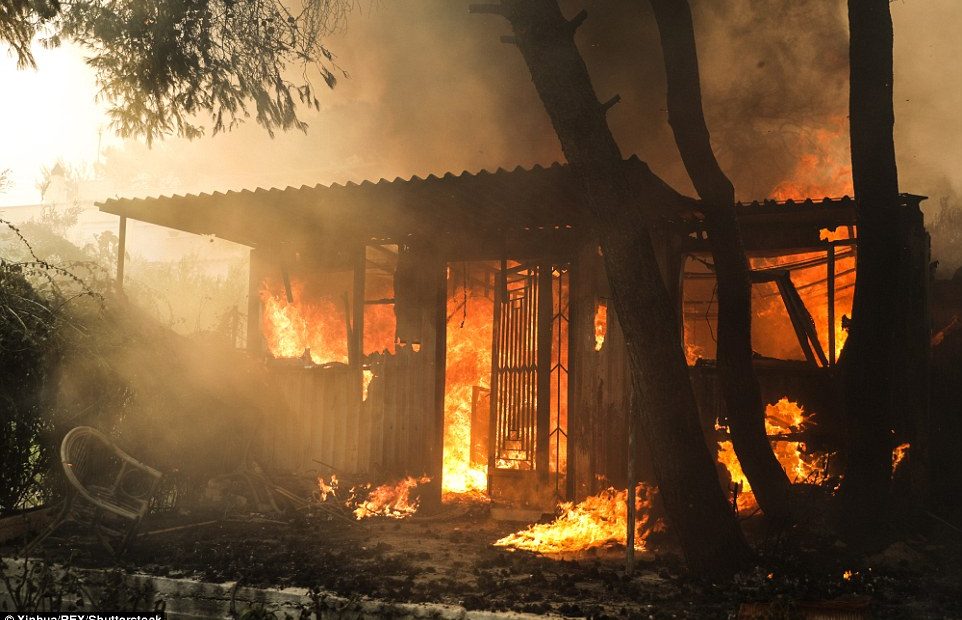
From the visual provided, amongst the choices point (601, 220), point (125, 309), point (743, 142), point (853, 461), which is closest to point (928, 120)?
point (743, 142)

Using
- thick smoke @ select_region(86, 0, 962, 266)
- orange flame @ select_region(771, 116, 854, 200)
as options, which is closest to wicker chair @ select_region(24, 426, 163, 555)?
thick smoke @ select_region(86, 0, 962, 266)

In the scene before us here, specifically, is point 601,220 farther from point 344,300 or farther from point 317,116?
point 317,116

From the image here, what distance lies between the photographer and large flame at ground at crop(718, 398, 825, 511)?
30.4 ft

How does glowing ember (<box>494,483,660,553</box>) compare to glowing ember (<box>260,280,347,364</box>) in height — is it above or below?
below

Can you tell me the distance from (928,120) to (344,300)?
1633cm

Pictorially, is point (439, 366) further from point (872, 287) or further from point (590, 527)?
point (872, 287)

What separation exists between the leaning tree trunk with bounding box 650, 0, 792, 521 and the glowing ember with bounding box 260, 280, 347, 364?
6.95 metres

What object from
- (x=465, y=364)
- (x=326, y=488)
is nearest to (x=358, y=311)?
(x=465, y=364)

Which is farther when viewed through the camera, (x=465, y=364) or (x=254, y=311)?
(x=465, y=364)

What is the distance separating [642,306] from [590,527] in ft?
13.0

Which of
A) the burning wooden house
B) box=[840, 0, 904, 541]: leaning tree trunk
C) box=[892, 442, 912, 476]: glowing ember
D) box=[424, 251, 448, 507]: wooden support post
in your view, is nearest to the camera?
box=[840, 0, 904, 541]: leaning tree trunk

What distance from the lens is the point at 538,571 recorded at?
692 centimetres

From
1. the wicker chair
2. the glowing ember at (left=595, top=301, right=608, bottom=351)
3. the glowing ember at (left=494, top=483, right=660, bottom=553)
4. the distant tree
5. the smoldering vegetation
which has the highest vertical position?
the distant tree

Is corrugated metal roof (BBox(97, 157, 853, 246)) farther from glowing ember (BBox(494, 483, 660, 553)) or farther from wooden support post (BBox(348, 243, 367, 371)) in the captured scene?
glowing ember (BBox(494, 483, 660, 553))
